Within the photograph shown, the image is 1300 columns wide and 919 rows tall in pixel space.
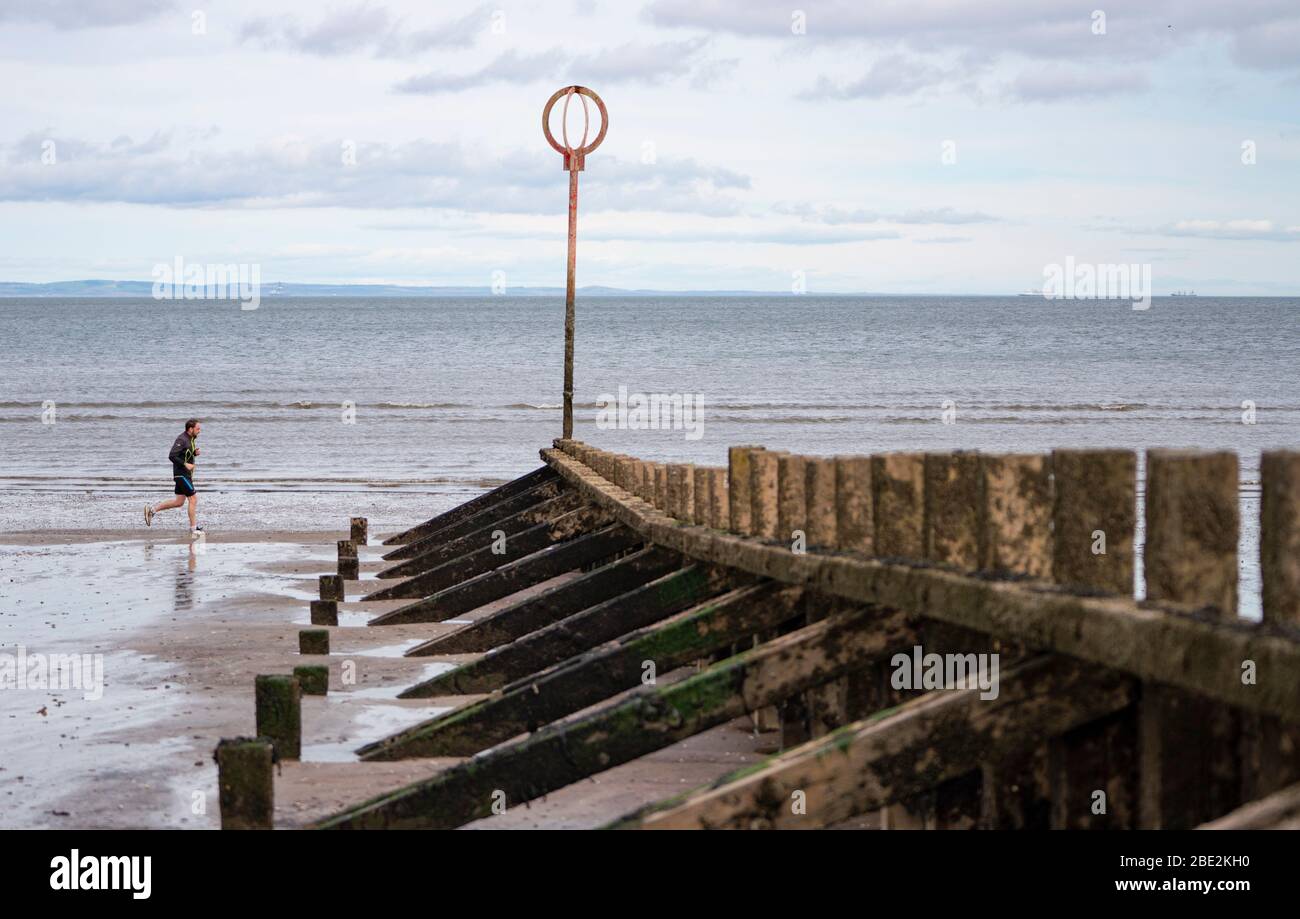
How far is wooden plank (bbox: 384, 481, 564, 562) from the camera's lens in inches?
589

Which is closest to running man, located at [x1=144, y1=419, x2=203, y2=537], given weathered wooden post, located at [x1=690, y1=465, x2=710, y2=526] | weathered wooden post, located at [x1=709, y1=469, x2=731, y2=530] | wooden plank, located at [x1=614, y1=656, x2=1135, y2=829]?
weathered wooden post, located at [x1=690, y1=465, x2=710, y2=526]

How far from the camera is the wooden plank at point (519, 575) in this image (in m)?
9.97

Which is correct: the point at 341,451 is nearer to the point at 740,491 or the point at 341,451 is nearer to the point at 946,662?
the point at 740,491

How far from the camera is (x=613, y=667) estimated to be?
5680mm

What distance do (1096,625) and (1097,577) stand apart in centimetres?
29

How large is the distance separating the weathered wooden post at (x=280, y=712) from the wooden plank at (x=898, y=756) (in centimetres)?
341

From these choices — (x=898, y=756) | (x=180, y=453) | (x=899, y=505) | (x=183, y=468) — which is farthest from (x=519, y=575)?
(x=180, y=453)

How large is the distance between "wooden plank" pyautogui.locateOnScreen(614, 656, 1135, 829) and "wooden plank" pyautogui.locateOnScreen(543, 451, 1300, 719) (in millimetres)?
135

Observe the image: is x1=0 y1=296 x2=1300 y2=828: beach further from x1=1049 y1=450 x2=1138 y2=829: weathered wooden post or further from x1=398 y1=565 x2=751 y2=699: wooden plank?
x1=1049 y1=450 x2=1138 y2=829: weathered wooden post

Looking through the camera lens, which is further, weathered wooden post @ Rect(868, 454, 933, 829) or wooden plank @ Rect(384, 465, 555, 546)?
wooden plank @ Rect(384, 465, 555, 546)
